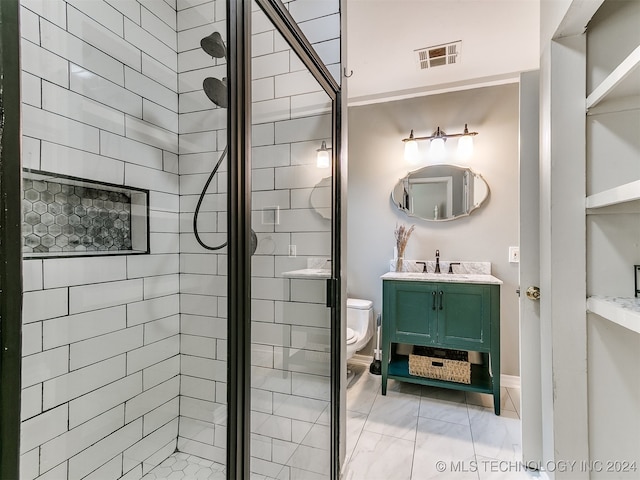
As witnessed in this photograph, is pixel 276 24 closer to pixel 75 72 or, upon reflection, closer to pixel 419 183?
pixel 75 72

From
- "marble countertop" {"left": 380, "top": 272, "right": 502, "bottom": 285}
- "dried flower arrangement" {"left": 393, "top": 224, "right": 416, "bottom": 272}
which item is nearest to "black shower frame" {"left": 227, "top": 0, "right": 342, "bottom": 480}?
"marble countertop" {"left": 380, "top": 272, "right": 502, "bottom": 285}

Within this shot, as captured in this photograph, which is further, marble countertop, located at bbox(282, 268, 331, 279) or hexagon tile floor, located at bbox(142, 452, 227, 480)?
marble countertop, located at bbox(282, 268, 331, 279)

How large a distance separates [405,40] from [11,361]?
8.00 ft

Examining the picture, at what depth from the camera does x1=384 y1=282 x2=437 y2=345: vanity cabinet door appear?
235cm

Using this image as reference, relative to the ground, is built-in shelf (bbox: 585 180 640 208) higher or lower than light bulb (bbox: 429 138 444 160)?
lower

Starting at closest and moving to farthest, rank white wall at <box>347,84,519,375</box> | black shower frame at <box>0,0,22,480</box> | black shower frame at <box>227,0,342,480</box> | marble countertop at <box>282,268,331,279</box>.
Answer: black shower frame at <box>0,0,22,480</box> → black shower frame at <box>227,0,342,480</box> → marble countertop at <box>282,268,331,279</box> → white wall at <box>347,84,519,375</box>

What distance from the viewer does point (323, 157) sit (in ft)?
5.01

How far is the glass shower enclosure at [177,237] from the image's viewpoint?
0.86 metres

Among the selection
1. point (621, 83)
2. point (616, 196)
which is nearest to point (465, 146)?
point (621, 83)

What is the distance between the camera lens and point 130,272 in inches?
44.1

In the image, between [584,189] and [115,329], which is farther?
[584,189]

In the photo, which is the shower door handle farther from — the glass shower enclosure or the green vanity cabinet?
the green vanity cabinet

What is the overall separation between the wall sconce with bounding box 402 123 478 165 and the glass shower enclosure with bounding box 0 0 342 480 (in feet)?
4.99

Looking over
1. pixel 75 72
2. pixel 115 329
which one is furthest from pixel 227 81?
pixel 115 329
